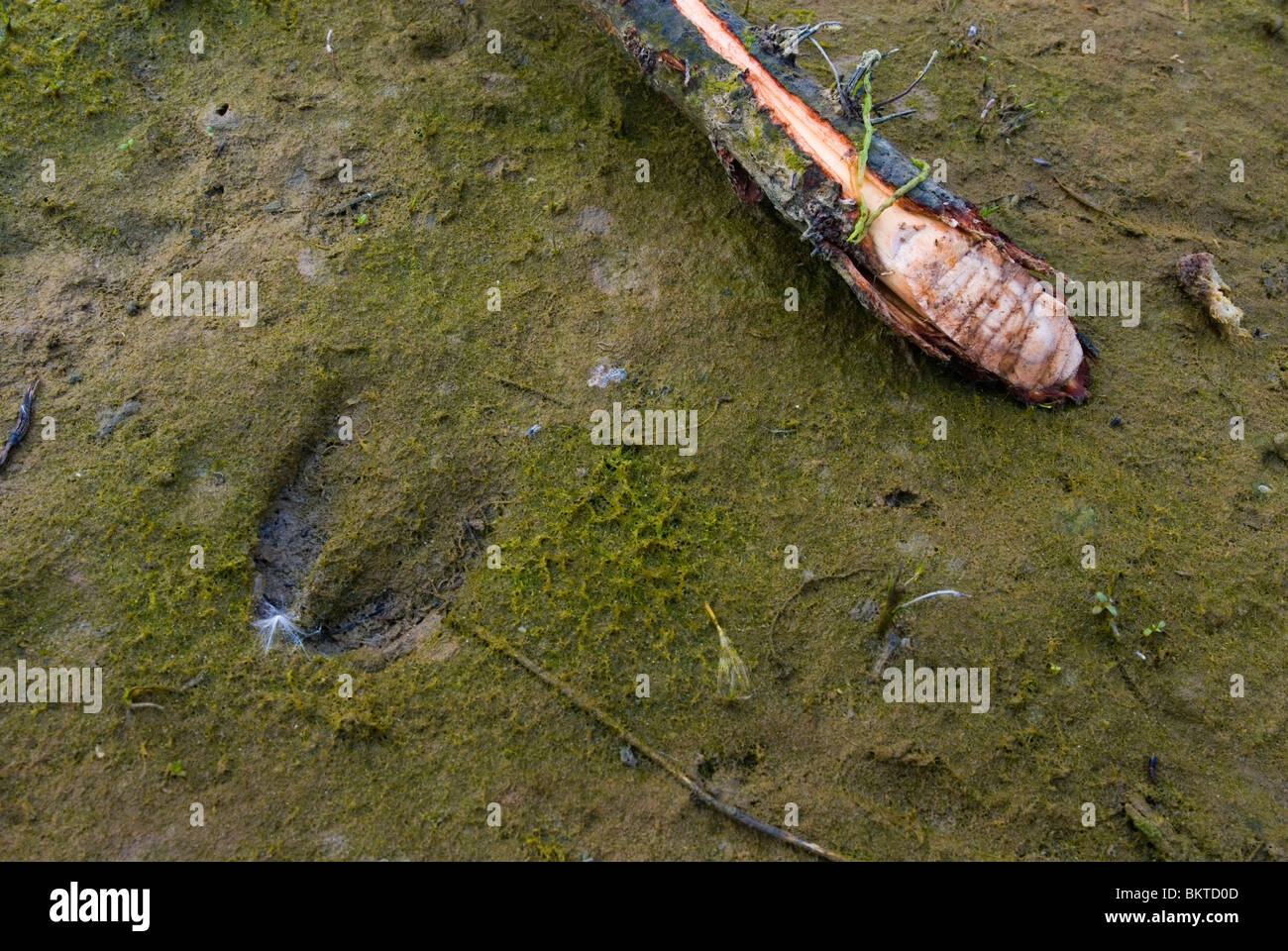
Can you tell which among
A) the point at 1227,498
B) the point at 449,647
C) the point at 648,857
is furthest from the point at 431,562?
the point at 1227,498

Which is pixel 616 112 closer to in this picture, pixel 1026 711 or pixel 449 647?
pixel 449 647

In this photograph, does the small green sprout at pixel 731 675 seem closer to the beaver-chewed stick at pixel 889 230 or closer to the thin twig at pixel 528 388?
the thin twig at pixel 528 388

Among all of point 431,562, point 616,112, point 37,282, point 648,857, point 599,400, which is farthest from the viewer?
point 616,112

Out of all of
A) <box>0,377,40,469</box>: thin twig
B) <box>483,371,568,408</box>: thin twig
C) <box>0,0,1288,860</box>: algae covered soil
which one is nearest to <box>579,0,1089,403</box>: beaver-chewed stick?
<box>0,0,1288,860</box>: algae covered soil

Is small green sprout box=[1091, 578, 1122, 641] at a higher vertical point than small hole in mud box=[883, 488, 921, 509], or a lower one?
lower

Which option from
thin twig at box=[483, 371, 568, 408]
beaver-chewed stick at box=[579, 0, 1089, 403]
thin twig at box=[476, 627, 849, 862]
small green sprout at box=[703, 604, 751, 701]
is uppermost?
beaver-chewed stick at box=[579, 0, 1089, 403]

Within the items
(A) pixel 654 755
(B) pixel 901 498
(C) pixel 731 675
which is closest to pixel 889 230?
(B) pixel 901 498

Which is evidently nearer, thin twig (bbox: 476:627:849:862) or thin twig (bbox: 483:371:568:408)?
thin twig (bbox: 476:627:849:862)

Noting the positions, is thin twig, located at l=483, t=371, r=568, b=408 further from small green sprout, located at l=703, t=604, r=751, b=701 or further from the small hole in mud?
the small hole in mud
